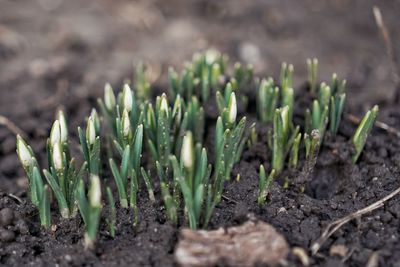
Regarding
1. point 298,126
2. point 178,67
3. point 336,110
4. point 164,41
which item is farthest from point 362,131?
point 164,41

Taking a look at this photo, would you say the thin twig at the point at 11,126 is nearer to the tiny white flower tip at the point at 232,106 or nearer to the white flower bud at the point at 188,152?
the tiny white flower tip at the point at 232,106

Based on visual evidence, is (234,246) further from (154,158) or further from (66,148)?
(66,148)

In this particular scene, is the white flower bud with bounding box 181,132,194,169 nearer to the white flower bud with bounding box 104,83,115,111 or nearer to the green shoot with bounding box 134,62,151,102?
the white flower bud with bounding box 104,83,115,111

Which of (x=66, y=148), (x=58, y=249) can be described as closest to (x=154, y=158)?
(x=66, y=148)

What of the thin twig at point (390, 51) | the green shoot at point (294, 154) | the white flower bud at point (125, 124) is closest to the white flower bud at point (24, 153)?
the white flower bud at point (125, 124)

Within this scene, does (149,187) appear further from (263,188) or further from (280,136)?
(280,136)

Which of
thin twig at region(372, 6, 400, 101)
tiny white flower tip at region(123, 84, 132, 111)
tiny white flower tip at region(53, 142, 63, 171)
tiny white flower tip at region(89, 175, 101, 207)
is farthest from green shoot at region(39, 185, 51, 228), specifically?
thin twig at region(372, 6, 400, 101)

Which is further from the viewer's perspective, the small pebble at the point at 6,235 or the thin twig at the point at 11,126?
the thin twig at the point at 11,126
